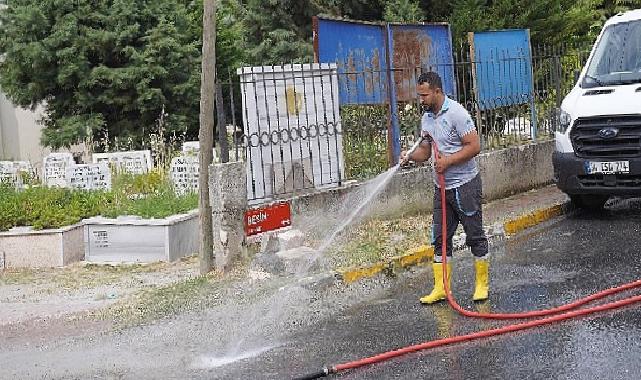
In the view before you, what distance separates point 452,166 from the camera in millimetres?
6902

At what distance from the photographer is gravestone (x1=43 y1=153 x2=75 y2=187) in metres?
12.5

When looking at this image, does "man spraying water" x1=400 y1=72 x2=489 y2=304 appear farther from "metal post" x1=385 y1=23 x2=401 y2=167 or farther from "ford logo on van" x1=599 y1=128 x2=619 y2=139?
"metal post" x1=385 y1=23 x2=401 y2=167

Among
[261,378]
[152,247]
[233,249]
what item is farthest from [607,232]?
[261,378]

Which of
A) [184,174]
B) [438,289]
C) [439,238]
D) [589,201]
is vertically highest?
[184,174]

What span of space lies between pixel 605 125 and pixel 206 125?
4550 millimetres

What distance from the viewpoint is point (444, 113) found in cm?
692

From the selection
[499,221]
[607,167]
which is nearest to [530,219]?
[499,221]

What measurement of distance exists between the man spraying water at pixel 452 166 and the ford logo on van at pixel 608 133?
344 centimetres

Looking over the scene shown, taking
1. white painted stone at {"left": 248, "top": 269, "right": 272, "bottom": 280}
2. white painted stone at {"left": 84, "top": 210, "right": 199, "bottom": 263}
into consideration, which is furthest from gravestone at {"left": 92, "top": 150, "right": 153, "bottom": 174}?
white painted stone at {"left": 248, "top": 269, "right": 272, "bottom": 280}

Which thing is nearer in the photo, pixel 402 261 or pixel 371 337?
pixel 371 337

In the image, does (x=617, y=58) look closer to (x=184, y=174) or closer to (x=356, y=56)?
(x=356, y=56)

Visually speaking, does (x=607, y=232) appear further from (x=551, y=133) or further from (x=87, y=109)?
(x=87, y=109)

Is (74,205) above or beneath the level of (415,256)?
above

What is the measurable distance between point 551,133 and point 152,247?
6.90 meters
